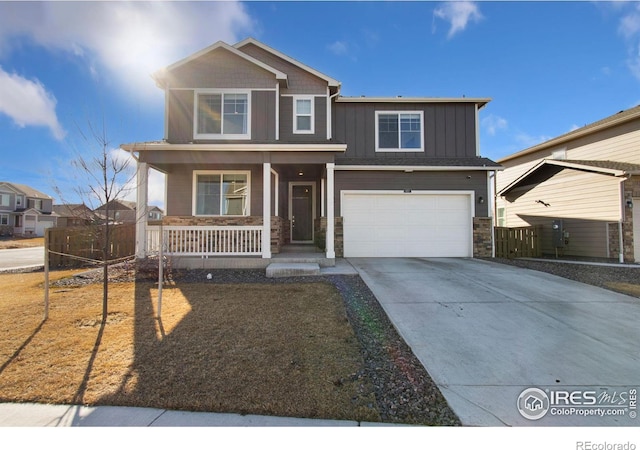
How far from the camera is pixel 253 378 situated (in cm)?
296

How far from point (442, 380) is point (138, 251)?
28.8 ft

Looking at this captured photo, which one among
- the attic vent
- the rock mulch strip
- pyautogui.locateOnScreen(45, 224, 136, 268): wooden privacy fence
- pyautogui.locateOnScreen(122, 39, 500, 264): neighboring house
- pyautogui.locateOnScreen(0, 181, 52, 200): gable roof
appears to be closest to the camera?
the rock mulch strip

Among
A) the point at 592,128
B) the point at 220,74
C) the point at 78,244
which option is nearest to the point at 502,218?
the point at 592,128

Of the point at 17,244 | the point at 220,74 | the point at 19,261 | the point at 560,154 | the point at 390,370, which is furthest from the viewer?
the point at 17,244

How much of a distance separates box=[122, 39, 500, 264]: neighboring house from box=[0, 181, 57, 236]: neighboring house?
38803 mm

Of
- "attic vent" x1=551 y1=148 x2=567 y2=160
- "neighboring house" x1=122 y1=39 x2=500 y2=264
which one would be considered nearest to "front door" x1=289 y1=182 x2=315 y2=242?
"neighboring house" x1=122 y1=39 x2=500 y2=264

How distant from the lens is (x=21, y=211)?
3891 cm

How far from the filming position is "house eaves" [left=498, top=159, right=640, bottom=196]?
992cm

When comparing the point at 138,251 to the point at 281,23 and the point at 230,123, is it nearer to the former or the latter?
the point at 230,123

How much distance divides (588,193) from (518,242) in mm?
3037

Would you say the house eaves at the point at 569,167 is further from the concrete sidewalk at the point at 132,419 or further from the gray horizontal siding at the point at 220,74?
the concrete sidewalk at the point at 132,419

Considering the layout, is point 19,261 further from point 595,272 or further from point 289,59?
point 595,272

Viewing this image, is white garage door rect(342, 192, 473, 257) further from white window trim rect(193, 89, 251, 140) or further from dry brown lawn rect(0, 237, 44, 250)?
dry brown lawn rect(0, 237, 44, 250)

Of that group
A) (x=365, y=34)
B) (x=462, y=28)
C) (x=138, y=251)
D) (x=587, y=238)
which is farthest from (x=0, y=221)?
(x=587, y=238)
